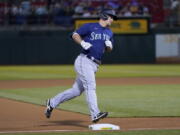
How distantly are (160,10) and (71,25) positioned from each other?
4980 millimetres

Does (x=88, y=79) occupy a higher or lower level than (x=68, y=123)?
higher

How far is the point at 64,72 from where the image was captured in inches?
978

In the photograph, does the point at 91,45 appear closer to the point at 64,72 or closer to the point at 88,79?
the point at 88,79

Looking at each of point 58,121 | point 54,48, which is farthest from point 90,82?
point 54,48

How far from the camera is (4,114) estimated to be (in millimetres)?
11617

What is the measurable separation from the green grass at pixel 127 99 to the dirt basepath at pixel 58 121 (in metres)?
0.65

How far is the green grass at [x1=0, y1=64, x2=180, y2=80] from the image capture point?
22.6 m

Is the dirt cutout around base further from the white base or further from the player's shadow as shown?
the white base

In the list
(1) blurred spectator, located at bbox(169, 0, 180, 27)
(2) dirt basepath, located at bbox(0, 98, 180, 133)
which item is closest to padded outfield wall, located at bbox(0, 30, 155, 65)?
(1) blurred spectator, located at bbox(169, 0, 180, 27)

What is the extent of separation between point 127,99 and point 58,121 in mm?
3831

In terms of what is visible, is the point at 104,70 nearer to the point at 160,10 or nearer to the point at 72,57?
the point at 72,57

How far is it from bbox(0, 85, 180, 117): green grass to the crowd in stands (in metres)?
13.4

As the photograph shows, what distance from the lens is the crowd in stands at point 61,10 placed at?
100 ft

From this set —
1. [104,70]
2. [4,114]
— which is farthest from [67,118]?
[104,70]
